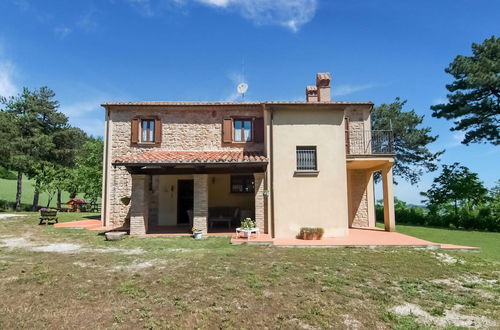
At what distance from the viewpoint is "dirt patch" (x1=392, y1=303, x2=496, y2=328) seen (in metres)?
4.07

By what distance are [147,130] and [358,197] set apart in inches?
487

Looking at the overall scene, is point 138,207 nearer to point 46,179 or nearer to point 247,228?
point 247,228

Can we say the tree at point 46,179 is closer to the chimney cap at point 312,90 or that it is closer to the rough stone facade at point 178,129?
the rough stone facade at point 178,129

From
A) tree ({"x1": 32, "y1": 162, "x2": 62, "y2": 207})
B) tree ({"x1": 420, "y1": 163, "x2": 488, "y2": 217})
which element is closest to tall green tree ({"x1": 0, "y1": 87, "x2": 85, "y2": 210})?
tree ({"x1": 32, "y1": 162, "x2": 62, "y2": 207})

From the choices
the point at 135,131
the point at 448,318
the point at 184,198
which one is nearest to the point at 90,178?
the point at 135,131

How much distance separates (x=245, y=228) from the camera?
10773 mm

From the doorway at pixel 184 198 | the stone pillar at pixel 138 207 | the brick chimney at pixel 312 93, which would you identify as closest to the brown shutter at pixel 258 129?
the brick chimney at pixel 312 93

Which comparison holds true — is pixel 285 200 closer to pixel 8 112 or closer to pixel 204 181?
pixel 204 181

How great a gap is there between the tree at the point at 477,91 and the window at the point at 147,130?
68.2 feet

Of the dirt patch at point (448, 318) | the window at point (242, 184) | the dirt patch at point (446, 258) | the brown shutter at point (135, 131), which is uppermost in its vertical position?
the brown shutter at point (135, 131)

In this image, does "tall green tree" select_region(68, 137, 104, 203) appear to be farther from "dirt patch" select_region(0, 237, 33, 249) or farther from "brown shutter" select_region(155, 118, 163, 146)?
"dirt patch" select_region(0, 237, 33, 249)

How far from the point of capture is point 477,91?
62.5 feet

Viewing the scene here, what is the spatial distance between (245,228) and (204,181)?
2756 mm

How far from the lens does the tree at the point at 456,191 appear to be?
19.3 m
